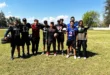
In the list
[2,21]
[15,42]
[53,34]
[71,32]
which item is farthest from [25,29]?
[2,21]

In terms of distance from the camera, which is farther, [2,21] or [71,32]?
[2,21]

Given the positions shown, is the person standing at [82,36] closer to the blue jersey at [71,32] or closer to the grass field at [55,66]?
the blue jersey at [71,32]

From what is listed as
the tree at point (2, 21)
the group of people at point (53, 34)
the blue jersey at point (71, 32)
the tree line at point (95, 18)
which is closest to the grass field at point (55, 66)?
the group of people at point (53, 34)

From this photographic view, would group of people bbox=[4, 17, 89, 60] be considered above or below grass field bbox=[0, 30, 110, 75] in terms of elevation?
above

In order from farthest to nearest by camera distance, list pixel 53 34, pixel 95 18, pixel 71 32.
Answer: pixel 95 18 → pixel 53 34 → pixel 71 32

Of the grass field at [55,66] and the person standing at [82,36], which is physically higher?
the person standing at [82,36]

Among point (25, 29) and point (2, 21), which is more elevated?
point (2, 21)

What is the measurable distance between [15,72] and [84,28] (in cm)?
441

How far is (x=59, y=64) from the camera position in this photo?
1070 centimetres

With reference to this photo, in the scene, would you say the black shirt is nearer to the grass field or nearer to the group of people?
the group of people

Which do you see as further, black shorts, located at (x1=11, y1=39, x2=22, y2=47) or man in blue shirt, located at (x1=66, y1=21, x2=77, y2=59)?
black shorts, located at (x1=11, y1=39, x2=22, y2=47)

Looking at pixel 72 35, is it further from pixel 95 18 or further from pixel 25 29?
pixel 95 18

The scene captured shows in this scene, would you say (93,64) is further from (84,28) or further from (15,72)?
(15,72)

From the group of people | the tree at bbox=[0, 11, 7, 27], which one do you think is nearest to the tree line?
the tree at bbox=[0, 11, 7, 27]
